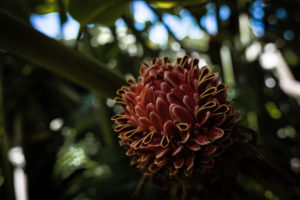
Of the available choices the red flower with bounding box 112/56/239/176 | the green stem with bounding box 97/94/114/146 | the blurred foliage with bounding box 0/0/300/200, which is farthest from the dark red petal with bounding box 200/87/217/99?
the green stem with bounding box 97/94/114/146

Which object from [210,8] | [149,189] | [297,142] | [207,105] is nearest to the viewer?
[207,105]

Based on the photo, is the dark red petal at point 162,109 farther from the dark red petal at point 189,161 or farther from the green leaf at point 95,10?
the green leaf at point 95,10

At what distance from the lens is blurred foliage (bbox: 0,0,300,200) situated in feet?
1.99

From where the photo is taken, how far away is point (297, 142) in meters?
0.87

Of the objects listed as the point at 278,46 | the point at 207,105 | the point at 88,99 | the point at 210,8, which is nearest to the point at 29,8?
Answer: the point at 88,99

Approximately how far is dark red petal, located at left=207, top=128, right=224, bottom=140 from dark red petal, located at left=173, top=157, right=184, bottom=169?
5 cm

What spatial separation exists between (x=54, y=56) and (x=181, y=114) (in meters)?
0.26

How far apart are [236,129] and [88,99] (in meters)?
0.63

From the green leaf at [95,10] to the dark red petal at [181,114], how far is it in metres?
0.30

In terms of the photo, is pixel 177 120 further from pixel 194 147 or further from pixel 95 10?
pixel 95 10

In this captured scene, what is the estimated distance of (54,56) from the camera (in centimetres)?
48

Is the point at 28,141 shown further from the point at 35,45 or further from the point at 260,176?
the point at 260,176

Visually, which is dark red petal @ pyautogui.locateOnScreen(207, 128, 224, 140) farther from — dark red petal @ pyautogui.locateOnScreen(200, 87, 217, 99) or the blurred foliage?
the blurred foliage

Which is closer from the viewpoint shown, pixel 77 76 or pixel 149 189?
pixel 77 76
